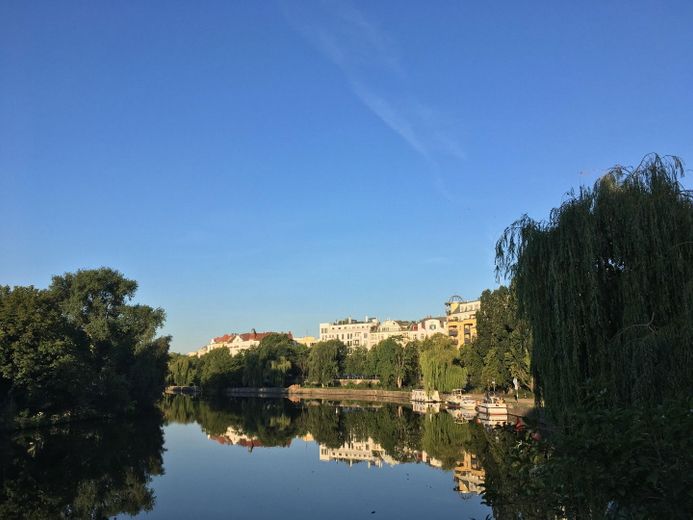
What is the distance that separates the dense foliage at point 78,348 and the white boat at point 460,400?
29566 millimetres

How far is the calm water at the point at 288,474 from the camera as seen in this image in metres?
7.38

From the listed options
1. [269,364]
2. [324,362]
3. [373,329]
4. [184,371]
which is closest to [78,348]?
[269,364]

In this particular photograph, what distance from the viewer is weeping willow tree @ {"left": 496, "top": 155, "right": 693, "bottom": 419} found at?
416 inches

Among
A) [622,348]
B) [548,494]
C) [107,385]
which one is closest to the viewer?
[548,494]

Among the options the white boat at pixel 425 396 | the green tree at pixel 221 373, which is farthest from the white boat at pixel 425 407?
the green tree at pixel 221 373

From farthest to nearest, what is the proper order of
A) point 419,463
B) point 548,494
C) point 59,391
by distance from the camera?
point 59,391, point 419,463, point 548,494

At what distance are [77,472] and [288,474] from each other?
8.70 meters

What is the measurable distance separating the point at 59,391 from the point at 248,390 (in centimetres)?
5279

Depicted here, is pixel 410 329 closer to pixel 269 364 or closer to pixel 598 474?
pixel 269 364

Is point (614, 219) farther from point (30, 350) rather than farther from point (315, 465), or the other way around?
point (30, 350)

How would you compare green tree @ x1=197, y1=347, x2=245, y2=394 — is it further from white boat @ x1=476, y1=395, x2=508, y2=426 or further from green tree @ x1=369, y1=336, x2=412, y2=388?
white boat @ x1=476, y1=395, x2=508, y2=426

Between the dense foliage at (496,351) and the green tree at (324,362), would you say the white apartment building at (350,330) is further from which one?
the dense foliage at (496,351)

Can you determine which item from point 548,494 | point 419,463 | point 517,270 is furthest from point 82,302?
point 548,494

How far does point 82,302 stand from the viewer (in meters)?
54.2
